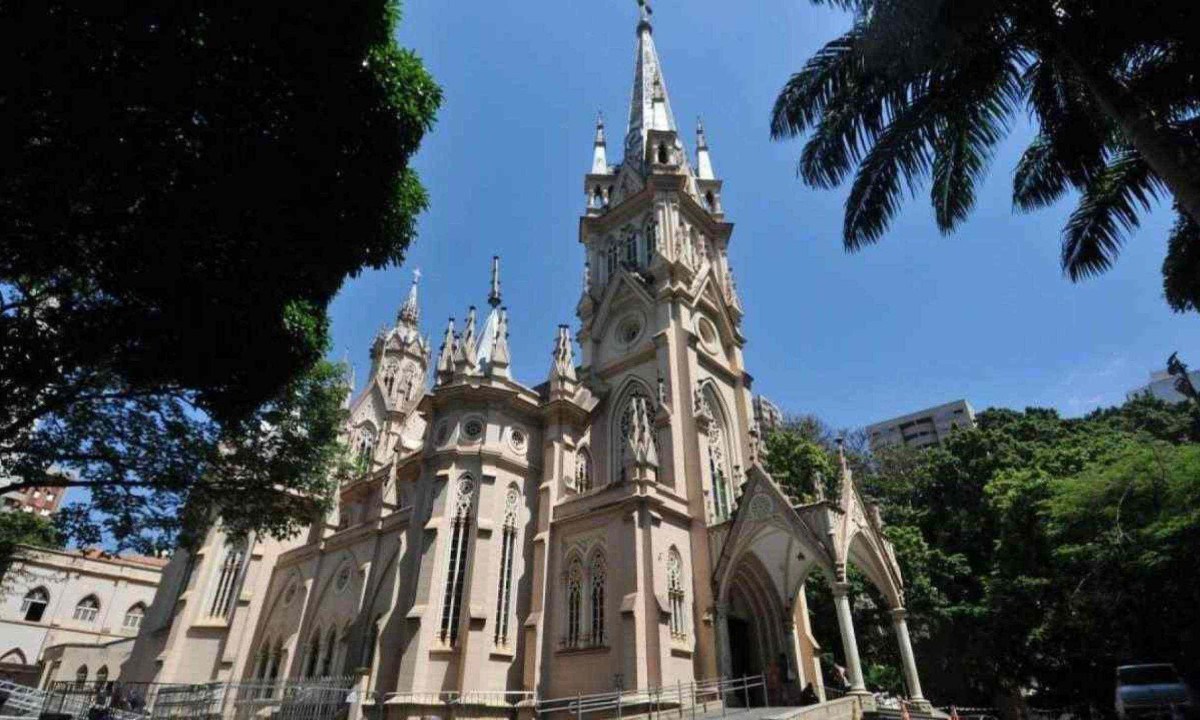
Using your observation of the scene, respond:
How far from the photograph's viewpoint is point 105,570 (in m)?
44.4

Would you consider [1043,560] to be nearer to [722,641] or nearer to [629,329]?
[722,641]

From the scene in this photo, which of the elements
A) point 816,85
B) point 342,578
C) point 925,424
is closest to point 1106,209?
point 816,85

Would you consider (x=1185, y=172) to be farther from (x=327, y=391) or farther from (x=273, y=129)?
(x=327, y=391)

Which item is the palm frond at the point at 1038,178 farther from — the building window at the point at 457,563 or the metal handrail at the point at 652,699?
the building window at the point at 457,563

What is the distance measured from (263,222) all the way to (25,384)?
5.40 metres

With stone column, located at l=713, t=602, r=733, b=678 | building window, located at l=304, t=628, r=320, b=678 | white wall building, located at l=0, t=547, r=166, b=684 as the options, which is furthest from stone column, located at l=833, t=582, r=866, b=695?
white wall building, located at l=0, t=547, r=166, b=684

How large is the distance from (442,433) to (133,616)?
124 feet

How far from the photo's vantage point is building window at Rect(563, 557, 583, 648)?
19.9 m

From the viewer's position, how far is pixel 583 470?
83.4 ft

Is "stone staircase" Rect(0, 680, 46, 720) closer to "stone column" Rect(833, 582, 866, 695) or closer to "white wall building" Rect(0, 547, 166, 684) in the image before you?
"stone column" Rect(833, 582, 866, 695)

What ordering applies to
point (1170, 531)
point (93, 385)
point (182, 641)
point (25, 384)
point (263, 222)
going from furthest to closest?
1. point (182, 641)
2. point (1170, 531)
3. point (93, 385)
4. point (25, 384)
5. point (263, 222)

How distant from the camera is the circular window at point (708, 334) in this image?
1090 inches

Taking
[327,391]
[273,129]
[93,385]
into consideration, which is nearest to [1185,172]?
[273,129]

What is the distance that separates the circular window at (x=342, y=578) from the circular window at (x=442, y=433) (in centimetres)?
751
